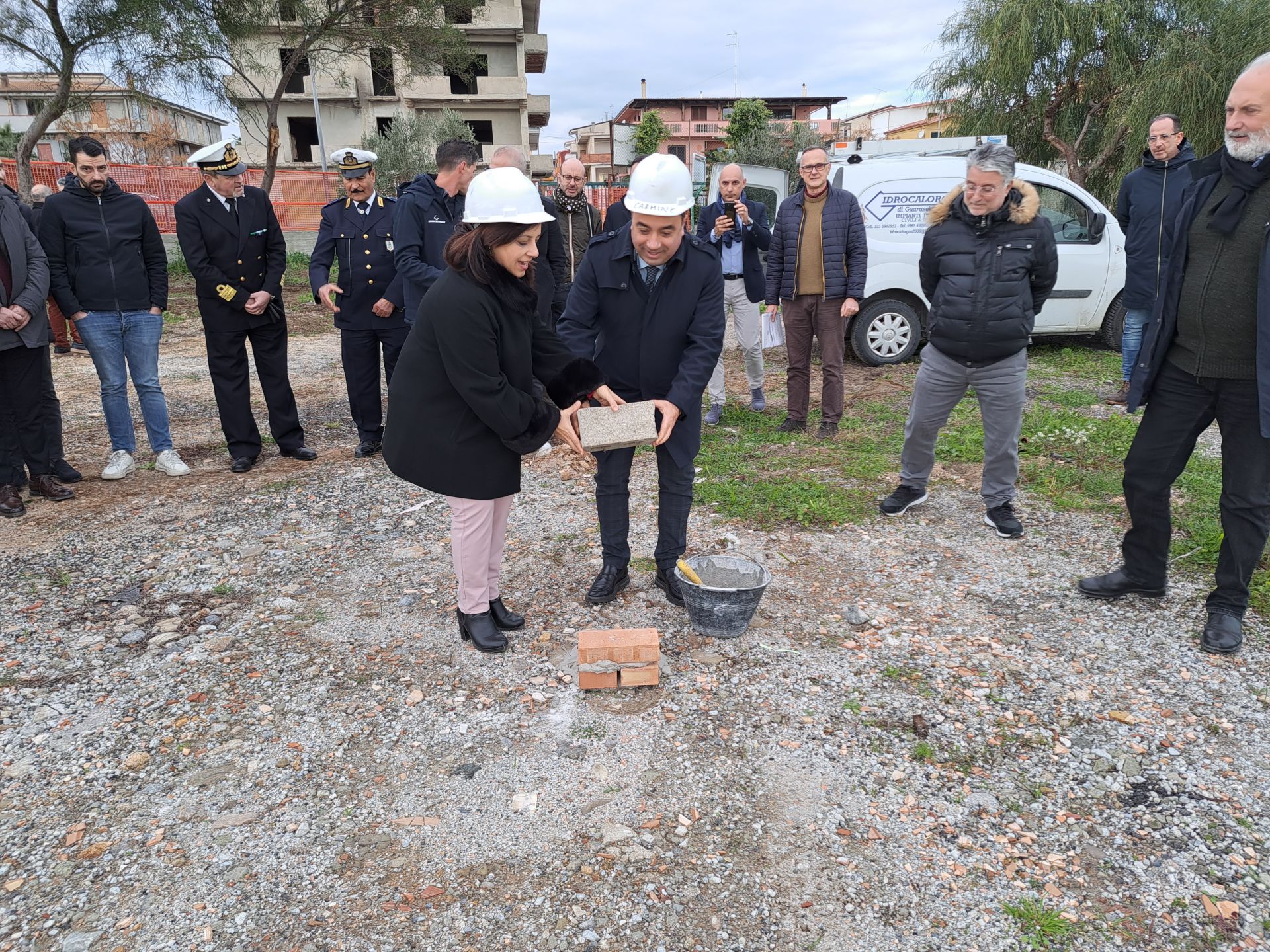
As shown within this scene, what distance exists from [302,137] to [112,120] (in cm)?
851

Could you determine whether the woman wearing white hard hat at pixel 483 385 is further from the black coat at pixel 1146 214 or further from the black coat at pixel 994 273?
the black coat at pixel 1146 214

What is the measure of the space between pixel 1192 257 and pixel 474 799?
3.70 m

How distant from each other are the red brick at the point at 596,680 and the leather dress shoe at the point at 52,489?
4.14m

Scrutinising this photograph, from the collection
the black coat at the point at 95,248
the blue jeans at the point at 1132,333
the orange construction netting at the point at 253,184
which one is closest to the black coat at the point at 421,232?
the black coat at the point at 95,248

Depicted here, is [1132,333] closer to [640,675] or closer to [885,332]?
[885,332]

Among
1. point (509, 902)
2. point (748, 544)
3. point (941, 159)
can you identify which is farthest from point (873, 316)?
point (509, 902)

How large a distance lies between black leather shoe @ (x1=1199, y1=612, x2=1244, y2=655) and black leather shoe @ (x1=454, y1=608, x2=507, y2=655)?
3089mm

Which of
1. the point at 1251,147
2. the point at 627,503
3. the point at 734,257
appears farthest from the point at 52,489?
the point at 1251,147

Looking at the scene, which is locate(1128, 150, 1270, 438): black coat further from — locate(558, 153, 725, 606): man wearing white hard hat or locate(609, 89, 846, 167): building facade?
locate(609, 89, 846, 167): building facade

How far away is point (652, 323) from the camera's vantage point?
3543mm

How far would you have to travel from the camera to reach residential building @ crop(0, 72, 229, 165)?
584 inches

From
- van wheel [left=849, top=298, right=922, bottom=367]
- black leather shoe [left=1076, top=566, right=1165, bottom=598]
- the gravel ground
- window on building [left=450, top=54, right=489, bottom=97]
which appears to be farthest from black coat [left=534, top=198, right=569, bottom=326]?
window on building [left=450, top=54, right=489, bottom=97]

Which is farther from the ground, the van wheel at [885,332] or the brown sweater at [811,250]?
the brown sweater at [811,250]

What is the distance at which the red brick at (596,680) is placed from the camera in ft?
10.6
